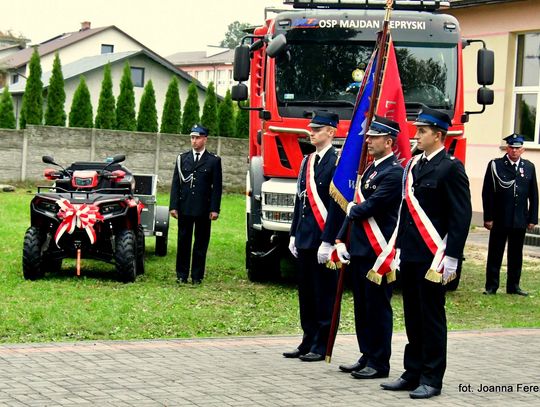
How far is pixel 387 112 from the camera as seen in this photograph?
29.1 ft

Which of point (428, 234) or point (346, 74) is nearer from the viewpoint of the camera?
point (428, 234)

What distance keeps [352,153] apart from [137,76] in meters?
58.0

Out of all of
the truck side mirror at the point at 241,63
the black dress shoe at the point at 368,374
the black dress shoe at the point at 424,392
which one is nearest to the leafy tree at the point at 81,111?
the truck side mirror at the point at 241,63

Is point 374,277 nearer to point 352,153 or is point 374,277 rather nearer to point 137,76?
point 352,153

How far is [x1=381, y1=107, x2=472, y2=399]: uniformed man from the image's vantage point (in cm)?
762

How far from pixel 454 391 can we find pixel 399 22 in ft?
23.0

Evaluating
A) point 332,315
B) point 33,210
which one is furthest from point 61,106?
point 332,315

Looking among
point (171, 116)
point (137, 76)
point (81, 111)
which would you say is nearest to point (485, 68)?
point (81, 111)

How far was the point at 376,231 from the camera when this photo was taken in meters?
8.32

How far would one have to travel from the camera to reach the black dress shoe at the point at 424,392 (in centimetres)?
763

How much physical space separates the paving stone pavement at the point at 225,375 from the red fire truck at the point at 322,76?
13.4ft

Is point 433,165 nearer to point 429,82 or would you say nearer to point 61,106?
point 429,82

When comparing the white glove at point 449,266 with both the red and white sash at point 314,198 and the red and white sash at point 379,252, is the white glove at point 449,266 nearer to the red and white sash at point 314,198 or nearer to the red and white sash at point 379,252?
the red and white sash at point 379,252

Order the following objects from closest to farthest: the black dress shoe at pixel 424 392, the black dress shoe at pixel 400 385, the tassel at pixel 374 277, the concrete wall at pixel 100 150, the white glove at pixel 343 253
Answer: the black dress shoe at pixel 424 392 → the black dress shoe at pixel 400 385 → the tassel at pixel 374 277 → the white glove at pixel 343 253 → the concrete wall at pixel 100 150
